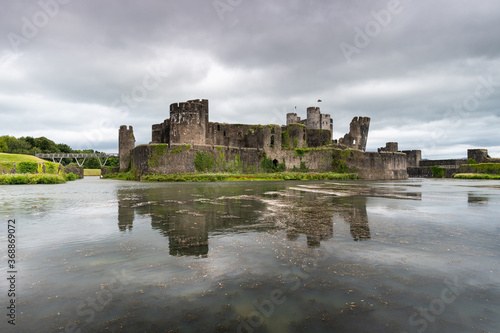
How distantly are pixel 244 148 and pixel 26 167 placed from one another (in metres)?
26.9

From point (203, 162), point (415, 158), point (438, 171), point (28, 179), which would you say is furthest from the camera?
point (415, 158)

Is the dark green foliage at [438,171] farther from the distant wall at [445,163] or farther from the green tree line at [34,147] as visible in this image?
the green tree line at [34,147]

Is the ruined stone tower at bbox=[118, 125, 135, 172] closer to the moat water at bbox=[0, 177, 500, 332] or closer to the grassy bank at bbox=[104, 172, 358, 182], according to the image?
the grassy bank at bbox=[104, 172, 358, 182]

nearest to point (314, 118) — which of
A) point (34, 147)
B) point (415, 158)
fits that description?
point (415, 158)

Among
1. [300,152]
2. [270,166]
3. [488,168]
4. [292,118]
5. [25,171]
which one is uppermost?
[292,118]

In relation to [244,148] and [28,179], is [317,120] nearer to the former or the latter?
[244,148]

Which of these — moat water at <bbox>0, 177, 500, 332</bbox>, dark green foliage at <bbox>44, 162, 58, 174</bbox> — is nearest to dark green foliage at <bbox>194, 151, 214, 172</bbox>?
dark green foliage at <bbox>44, 162, 58, 174</bbox>

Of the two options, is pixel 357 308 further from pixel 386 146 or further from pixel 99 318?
pixel 386 146

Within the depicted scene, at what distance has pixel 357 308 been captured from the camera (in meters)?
3.25

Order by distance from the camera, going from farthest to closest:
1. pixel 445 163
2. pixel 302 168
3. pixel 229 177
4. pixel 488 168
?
pixel 445 163
pixel 302 168
pixel 488 168
pixel 229 177

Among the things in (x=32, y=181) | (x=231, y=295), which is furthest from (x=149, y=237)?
(x=32, y=181)

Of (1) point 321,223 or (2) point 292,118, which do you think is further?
(2) point 292,118

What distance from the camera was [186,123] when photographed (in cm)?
3909

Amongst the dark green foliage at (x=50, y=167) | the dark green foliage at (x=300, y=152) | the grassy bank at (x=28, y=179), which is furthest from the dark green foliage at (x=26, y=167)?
the dark green foliage at (x=300, y=152)
